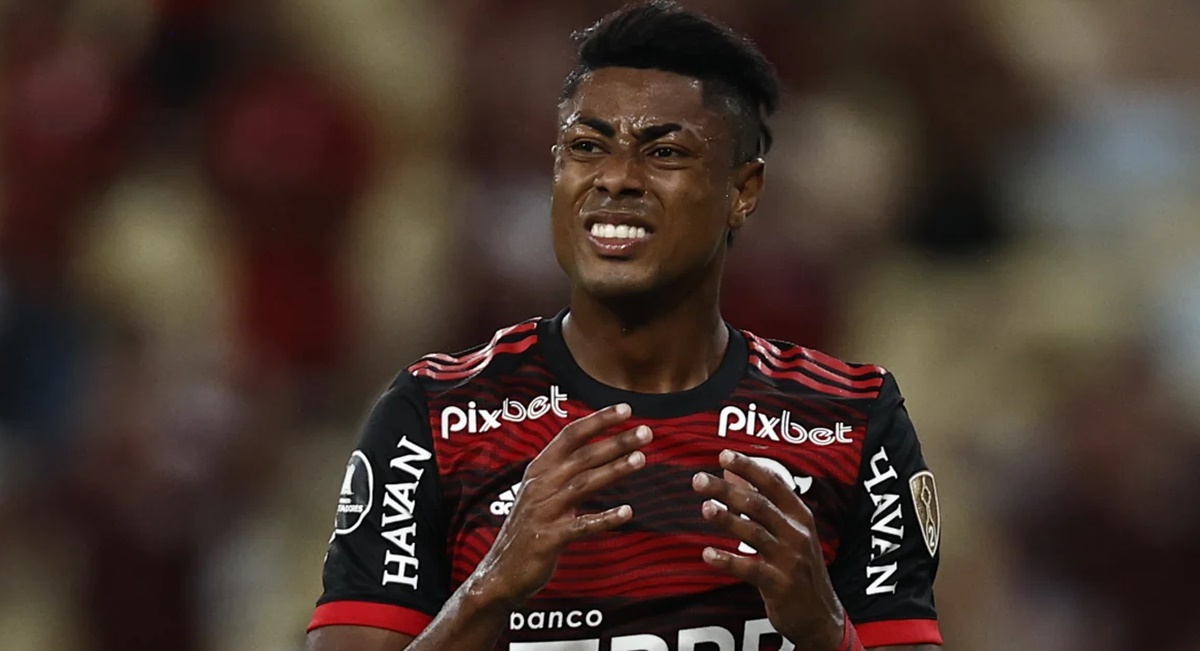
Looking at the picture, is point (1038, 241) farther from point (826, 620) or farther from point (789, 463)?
point (826, 620)

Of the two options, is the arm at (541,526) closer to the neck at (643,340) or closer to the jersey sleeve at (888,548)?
the neck at (643,340)

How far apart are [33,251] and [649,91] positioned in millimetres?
1850

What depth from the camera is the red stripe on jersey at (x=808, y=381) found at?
2242mm

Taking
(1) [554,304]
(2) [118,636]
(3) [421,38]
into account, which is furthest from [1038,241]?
(2) [118,636]

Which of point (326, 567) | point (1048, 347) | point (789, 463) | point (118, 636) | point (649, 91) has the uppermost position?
point (649, 91)

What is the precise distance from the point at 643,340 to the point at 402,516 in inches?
15.4

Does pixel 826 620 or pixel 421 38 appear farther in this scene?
pixel 421 38

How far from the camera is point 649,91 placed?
2.12 meters

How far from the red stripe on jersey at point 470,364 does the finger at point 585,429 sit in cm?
38

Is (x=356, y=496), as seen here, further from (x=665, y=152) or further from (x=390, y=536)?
(x=665, y=152)

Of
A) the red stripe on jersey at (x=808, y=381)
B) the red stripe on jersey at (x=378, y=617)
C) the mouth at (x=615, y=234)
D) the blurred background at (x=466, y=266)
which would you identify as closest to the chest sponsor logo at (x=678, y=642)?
the red stripe on jersey at (x=378, y=617)

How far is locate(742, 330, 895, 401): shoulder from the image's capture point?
7.37 ft

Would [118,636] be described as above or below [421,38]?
below

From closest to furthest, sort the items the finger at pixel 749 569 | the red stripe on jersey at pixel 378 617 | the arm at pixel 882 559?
the finger at pixel 749 569 < the arm at pixel 882 559 < the red stripe on jersey at pixel 378 617
